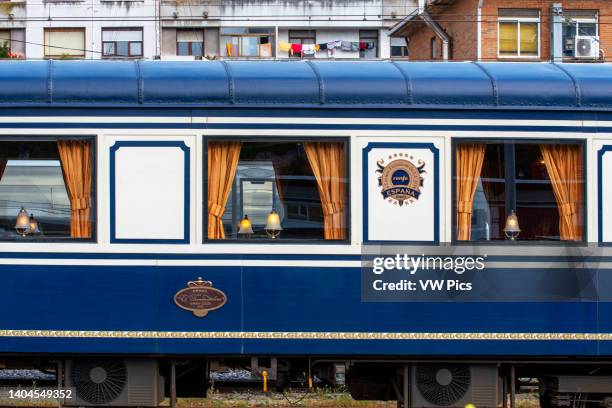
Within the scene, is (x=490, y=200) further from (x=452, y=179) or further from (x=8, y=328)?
(x=8, y=328)

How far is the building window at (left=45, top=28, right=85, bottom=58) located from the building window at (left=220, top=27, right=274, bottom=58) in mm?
6450

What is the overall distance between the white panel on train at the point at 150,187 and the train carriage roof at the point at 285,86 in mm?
402

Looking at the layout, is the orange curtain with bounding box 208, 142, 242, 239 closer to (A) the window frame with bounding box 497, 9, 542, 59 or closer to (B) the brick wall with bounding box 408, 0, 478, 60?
(B) the brick wall with bounding box 408, 0, 478, 60

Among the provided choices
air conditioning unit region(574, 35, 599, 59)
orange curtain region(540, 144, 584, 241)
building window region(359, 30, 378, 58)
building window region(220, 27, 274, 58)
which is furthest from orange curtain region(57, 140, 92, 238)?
building window region(359, 30, 378, 58)

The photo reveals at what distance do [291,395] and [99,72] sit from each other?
438 cm

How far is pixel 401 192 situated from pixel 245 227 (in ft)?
4.47

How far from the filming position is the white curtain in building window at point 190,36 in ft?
154

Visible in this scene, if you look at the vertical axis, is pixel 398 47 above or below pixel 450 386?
above

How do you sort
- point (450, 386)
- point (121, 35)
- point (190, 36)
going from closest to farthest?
point (450, 386) → point (121, 35) → point (190, 36)

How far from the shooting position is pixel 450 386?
8.93 metres

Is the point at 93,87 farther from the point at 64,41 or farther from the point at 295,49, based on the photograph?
the point at 64,41

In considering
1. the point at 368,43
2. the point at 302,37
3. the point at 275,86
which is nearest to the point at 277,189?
the point at 275,86

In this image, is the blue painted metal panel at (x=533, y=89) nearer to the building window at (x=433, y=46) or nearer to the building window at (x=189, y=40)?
the building window at (x=433, y=46)

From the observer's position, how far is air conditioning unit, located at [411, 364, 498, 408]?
8898 mm
